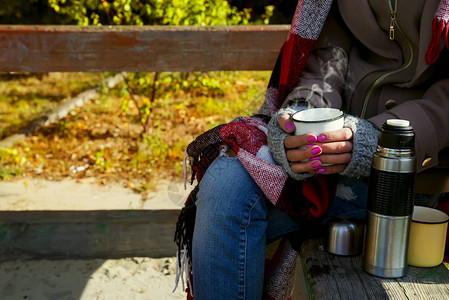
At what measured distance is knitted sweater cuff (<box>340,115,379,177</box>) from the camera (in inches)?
62.6

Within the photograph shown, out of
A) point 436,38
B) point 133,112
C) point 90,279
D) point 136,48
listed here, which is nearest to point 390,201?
point 436,38

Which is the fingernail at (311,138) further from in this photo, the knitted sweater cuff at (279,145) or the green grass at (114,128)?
the green grass at (114,128)

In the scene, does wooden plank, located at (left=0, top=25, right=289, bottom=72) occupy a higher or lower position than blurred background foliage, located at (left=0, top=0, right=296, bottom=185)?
higher

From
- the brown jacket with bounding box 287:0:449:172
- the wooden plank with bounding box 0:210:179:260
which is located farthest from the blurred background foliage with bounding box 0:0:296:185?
the brown jacket with bounding box 287:0:449:172

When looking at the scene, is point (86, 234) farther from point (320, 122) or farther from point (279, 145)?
point (320, 122)

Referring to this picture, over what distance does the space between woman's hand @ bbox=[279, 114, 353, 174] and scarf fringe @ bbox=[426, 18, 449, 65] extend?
1.23 ft

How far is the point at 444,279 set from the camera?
1.48 meters

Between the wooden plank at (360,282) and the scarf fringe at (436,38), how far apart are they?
0.61 m

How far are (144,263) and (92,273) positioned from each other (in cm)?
27

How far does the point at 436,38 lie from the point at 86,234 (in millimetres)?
2035

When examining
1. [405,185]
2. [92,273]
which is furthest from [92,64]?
[405,185]

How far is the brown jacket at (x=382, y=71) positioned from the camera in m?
1.73

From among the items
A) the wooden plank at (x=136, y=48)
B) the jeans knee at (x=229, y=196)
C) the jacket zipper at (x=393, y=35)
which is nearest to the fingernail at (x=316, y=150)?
the jeans knee at (x=229, y=196)

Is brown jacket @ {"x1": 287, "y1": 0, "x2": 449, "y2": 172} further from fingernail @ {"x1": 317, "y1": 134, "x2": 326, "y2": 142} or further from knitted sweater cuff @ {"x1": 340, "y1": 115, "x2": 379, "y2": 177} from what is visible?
fingernail @ {"x1": 317, "y1": 134, "x2": 326, "y2": 142}
